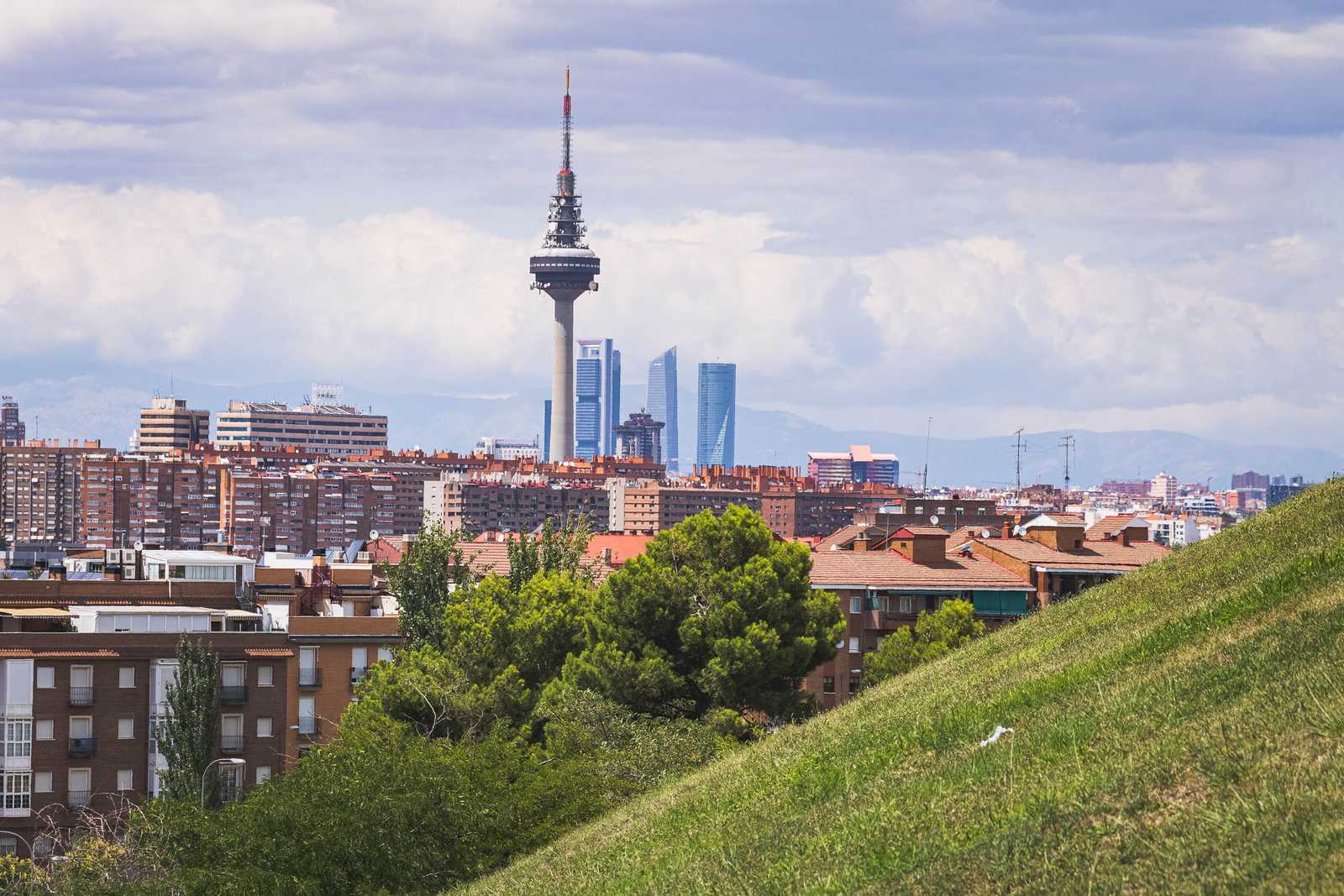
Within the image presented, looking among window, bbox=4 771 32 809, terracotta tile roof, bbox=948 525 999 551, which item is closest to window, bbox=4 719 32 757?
window, bbox=4 771 32 809

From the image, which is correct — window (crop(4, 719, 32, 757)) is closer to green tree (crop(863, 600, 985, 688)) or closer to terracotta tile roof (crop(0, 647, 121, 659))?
terracotta tile roof (crop(0, 647, 121, 659))

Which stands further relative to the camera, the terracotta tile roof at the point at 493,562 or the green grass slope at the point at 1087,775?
the terracotta tile roof at the point at 493,562

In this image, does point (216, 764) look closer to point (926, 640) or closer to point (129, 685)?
point (129, 685)

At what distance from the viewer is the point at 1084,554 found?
88.8m

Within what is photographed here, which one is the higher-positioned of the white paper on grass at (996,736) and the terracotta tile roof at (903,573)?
the white paper on grass at (996,736)

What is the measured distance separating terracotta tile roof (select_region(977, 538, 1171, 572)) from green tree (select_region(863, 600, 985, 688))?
13.4 meters

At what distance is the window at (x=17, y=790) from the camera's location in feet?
187

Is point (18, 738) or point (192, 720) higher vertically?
point (192, 720)

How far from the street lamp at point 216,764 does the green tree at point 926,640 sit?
2124 cm

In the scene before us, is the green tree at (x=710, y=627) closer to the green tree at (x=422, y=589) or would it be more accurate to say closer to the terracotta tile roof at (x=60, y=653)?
the green tree at (x=422, y=589)

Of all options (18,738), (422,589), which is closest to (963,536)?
(422,589)

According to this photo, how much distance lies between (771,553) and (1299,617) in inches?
1413

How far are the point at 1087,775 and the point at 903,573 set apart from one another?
210 ft

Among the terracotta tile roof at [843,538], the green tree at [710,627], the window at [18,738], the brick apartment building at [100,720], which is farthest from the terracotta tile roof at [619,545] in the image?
the window at [18,738]
